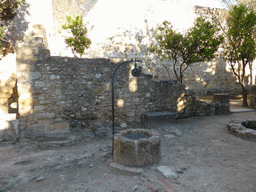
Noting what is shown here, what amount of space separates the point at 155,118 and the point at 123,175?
282 centimetres

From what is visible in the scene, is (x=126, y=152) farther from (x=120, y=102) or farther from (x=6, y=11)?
(x=6, y=11)

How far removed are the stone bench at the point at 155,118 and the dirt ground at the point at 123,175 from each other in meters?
0.70

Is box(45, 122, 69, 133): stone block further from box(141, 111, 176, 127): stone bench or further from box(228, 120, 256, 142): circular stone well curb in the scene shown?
box(228, 120, 256, 142): circular stone well curb

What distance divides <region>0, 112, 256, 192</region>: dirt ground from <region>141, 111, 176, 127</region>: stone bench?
0.70 meters

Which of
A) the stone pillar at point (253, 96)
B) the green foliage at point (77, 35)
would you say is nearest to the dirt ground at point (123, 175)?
the stone pillar at point (253, 96)

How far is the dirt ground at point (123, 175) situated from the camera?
2607 mm

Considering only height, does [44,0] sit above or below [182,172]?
above

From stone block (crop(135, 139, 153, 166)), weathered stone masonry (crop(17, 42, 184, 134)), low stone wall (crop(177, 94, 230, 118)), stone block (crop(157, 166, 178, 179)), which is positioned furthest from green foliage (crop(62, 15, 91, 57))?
stone block (crop(157, 166, 178, 179))

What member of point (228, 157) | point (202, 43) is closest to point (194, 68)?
point (202, 43)

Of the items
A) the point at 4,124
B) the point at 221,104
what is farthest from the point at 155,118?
the point at 4,124

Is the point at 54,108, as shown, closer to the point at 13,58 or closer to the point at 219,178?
the point at 219,178

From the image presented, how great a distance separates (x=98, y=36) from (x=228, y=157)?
12361mm

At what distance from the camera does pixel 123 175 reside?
2969mm

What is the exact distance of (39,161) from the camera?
356 centimetres
